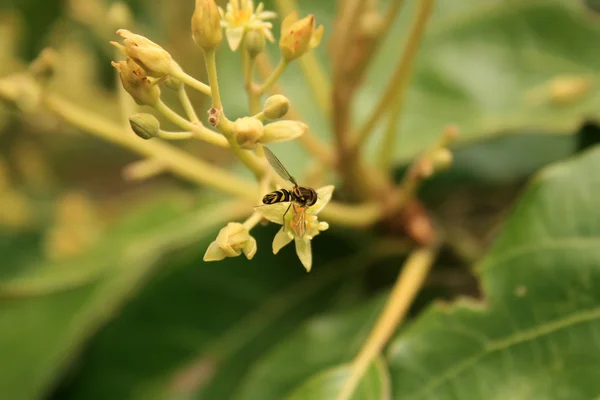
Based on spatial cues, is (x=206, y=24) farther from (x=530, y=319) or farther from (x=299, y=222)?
(x=530, y=319)

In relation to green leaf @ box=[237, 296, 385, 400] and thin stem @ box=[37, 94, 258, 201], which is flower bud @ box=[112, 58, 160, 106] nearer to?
thin stem @ box=[37, 94, 258, 201]

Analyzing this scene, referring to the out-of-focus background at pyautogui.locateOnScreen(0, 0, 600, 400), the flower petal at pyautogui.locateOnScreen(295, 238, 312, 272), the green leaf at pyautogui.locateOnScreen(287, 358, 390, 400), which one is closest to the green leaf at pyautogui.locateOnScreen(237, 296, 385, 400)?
the out-of-focus background at pyautogui.locateOnScreen(0, 0, 600, 400)

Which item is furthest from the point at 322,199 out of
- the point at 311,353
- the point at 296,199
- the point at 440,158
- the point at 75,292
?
the point at 75,292

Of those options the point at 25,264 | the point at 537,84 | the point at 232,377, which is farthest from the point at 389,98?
the point at 25,264

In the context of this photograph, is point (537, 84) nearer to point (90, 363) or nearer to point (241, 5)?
point (241, 5)

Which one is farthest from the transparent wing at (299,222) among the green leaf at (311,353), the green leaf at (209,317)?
the green leaf at (209,317)
